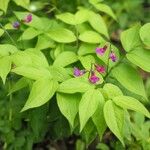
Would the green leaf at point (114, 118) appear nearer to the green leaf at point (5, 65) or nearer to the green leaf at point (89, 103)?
the green leaf at point (89, 103)

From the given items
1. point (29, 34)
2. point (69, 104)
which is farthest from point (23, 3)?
point (69, 104)

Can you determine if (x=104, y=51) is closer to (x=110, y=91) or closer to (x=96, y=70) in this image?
(x=96, y=70)

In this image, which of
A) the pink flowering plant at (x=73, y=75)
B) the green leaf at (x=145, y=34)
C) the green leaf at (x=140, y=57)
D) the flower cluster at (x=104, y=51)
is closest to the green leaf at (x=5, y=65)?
the pink flowering plant at (x=73, y=75)

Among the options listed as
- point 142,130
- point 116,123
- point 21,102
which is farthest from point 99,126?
point 142,130

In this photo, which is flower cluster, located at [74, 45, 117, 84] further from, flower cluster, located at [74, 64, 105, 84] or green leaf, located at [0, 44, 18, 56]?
green leaf, located at [0, 44, 18, 56]

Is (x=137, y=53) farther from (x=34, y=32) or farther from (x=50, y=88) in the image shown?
(x=34, y=32)
